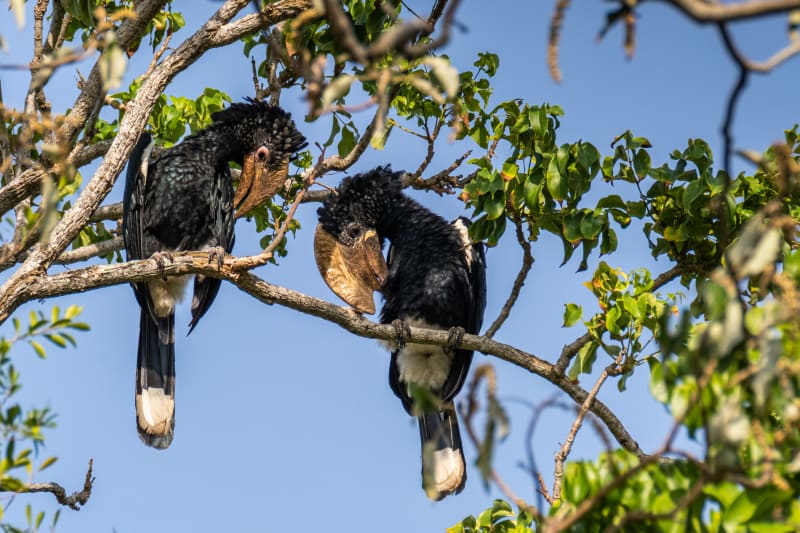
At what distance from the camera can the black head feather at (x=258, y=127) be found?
19.6 ft

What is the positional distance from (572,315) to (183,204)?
93.1 inches

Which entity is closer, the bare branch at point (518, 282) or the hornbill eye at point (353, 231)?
the bare branch at point (518, 282)

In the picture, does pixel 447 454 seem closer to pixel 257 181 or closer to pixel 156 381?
pixel 156 381

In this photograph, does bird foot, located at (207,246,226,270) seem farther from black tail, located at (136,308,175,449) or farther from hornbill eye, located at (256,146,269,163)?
hornbill eye, located at (256,146,269,163)

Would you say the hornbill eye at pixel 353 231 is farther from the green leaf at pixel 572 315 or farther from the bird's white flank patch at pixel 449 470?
the green leaf at pixel 572 315

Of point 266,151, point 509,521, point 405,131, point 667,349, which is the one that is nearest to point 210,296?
point 266,151

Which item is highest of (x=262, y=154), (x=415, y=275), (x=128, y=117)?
(x=262, y=154)

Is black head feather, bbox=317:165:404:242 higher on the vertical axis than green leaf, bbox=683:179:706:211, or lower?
higher

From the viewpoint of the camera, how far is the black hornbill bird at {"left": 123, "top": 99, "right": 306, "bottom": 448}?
542cm

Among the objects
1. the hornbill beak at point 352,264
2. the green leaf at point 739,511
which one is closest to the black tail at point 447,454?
the hornbill beak at point 352,264

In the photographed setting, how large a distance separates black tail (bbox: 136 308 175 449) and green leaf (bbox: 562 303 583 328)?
218cm

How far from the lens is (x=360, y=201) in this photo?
639cm

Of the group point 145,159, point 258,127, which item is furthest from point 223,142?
point 145,159

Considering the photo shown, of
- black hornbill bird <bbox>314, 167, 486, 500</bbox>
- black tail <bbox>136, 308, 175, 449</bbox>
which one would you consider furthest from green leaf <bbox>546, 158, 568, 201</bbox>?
black tail <bbox>136, 308, 175, 449</bbox>
